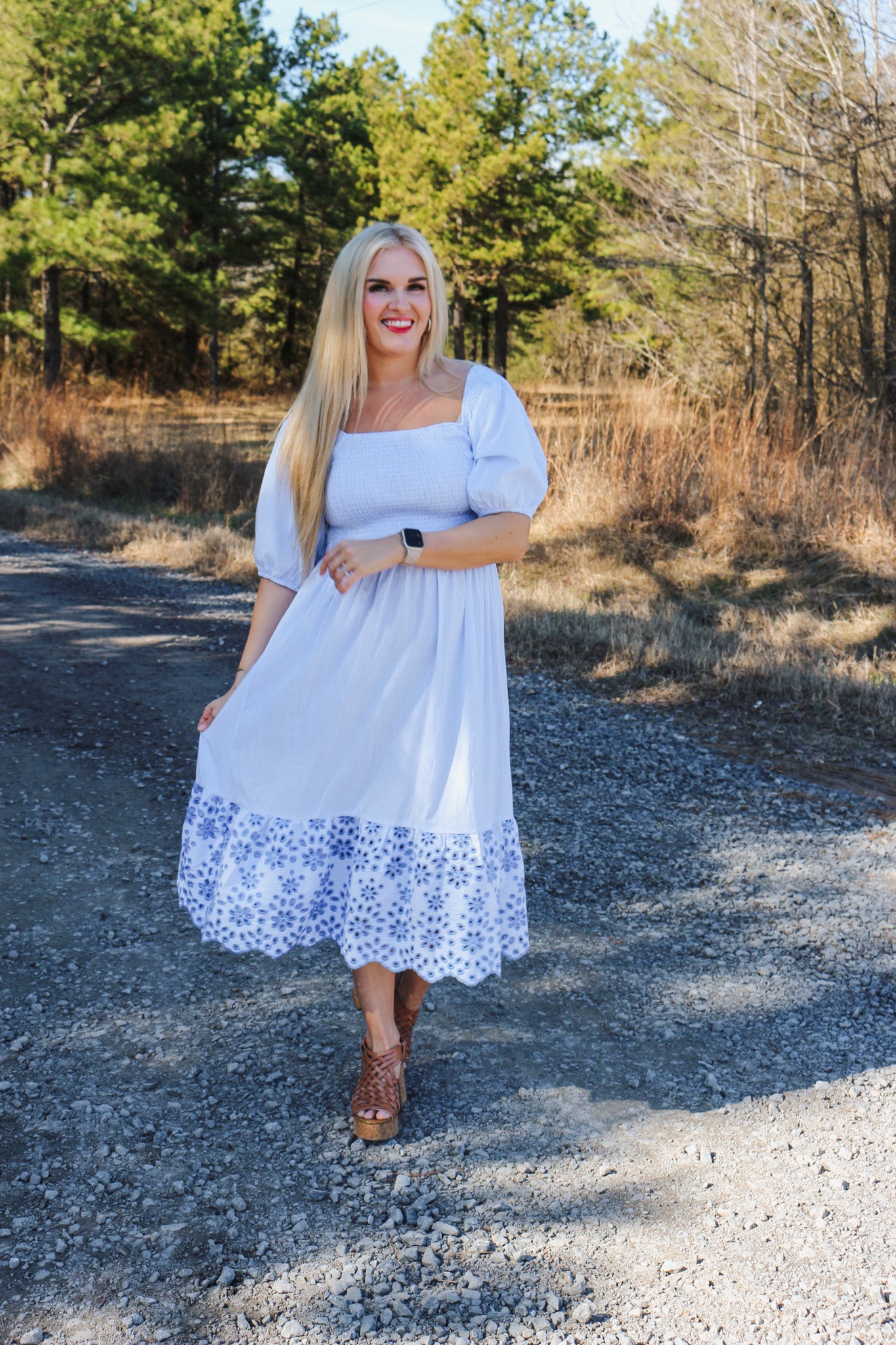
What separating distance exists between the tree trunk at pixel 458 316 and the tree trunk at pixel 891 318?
19.7 meters

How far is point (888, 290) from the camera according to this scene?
31.6 feet

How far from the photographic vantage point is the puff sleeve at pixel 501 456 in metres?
2.15

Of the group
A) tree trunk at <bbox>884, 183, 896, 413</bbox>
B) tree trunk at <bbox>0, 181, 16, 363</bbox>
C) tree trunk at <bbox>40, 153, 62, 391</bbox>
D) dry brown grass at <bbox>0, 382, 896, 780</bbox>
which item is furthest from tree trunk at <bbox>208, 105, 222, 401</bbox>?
tree trunk at <bbox>884, 183, 896, 413</bbox>

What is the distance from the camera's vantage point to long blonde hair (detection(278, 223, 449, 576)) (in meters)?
2.20

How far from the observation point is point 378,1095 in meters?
2.32

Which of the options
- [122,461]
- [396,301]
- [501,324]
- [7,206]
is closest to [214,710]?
[396,301]

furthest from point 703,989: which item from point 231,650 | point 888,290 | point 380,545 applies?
point 888,290

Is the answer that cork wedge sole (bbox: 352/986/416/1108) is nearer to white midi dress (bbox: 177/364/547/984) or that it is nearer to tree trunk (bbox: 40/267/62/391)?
white midi dress (bbox: 177/364/547/984)

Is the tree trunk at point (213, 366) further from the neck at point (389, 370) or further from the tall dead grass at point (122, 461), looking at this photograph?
the neck at point (389, 370)

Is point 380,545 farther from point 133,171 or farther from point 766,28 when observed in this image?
point 133,171

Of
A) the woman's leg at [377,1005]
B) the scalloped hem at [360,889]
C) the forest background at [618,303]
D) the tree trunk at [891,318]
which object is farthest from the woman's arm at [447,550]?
the tree trunk at [891,318]

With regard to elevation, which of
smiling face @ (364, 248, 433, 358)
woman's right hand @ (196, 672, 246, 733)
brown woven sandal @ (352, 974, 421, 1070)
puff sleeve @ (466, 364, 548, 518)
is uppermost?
smiling face @ (364, 248, 433, 358)

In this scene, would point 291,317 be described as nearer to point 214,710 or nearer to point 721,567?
point 721,567

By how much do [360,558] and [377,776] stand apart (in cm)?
46
